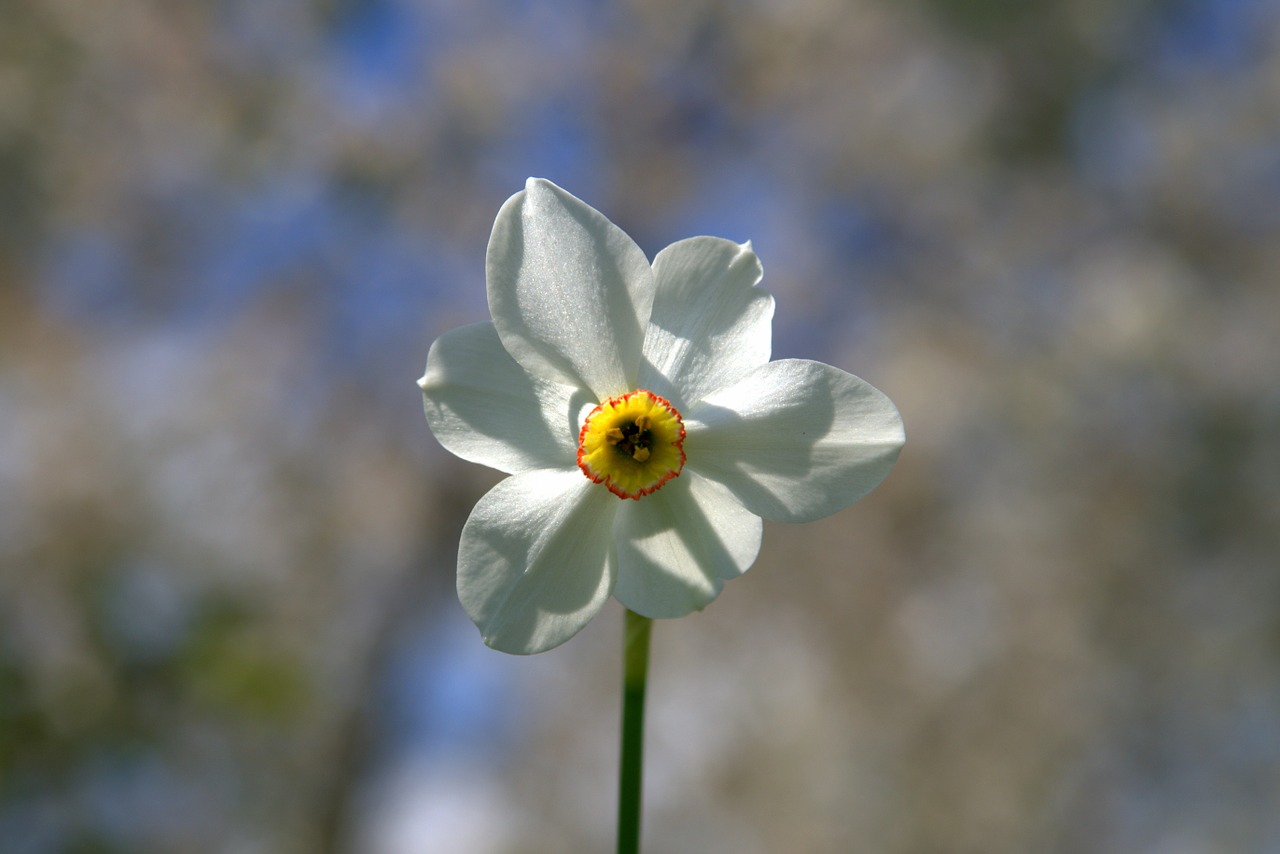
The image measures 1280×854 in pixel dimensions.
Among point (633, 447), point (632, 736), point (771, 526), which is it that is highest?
point (771, 526)

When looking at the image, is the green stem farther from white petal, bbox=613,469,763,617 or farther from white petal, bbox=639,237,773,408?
white petal, bbox=639,237,773,408

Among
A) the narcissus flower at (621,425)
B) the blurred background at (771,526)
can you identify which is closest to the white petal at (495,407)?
the narcissus flower at (621,425)

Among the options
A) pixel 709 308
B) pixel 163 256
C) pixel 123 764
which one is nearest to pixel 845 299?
pixel 163 256

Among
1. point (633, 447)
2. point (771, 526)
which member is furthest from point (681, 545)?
point (771, 526)

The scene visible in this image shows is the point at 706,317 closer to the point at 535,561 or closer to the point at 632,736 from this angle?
the point at 535,561

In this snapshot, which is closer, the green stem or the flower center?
the green stem

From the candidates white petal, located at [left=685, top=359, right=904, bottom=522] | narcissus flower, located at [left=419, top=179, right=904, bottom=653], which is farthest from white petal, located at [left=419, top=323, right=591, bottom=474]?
white petal, located at [left=685, top=359, right=904, bottom=522]

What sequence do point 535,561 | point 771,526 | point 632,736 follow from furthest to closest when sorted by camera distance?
point 771,526 < point 535,561 < point 632,736
